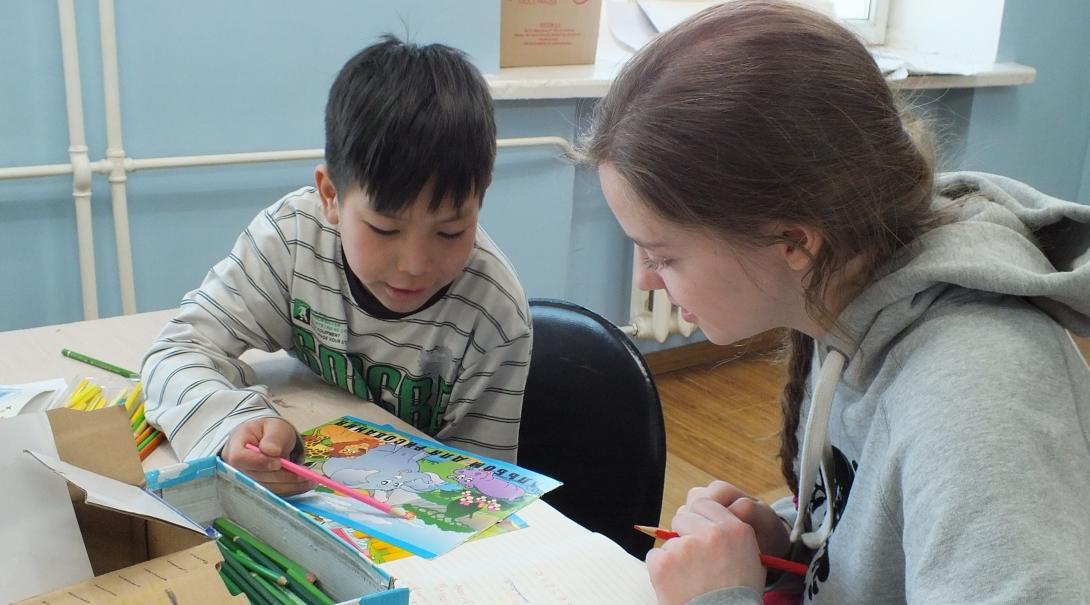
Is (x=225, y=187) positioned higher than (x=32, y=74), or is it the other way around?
(x=32, y=74)

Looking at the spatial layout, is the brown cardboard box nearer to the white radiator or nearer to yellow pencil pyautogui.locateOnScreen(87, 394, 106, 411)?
yellow pencil pyautogui.locateOnScreen(87, 394, 106, 411)

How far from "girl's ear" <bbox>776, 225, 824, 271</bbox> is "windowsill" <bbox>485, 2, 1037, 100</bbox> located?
1189 millimetres

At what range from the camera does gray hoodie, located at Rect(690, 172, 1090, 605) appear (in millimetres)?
644

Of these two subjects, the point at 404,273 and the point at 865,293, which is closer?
the point at 865,293

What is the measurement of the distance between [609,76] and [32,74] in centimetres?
131

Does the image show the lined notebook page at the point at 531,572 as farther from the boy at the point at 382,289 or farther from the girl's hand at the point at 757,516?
the boy at the point at 382,289

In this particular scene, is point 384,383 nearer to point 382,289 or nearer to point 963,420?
point 382,289

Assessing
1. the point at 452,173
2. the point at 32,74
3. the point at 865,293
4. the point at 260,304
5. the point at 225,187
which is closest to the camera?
the point at 865,293

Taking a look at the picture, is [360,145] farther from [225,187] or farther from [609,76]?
[609,76]

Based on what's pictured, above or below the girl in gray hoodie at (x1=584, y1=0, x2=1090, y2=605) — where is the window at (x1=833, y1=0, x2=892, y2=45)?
above

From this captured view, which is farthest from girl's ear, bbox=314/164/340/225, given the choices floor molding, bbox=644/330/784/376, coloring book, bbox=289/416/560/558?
floor molding, bbox=644/330/784/376

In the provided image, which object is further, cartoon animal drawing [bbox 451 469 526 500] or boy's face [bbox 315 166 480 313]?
boy's face [bbox 315 166 480 313]

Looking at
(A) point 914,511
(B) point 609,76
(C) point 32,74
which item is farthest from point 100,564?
(B) point 609,76

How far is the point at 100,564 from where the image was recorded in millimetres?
623
